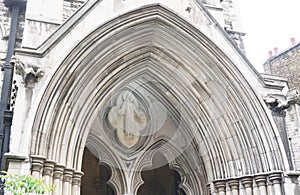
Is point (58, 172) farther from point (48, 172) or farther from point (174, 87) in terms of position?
point (174, 87)

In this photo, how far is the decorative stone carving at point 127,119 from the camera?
8455 millimetres

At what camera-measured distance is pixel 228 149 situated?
301 inches

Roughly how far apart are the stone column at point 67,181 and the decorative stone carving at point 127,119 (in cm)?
220

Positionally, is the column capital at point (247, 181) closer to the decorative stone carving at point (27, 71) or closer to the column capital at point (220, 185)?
the column capital at point (220, 185)

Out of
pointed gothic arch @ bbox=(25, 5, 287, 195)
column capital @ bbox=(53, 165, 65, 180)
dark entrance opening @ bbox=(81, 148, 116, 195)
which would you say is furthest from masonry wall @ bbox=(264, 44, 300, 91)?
column capital @ bbox=(53, 165, 65, 180)

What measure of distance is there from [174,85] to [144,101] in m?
0.92

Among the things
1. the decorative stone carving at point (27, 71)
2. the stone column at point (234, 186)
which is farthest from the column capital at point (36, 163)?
the stone column at point (234, 186)

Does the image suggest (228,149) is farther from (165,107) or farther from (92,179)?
(92,179)

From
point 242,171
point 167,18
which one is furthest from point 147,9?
point 242,171

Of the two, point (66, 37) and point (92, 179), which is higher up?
point (66, 37)

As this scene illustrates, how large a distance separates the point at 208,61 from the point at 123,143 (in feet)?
7.85

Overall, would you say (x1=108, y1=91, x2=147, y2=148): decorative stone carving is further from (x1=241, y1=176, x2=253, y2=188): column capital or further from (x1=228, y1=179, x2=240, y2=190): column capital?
(x1=241, y1=176, x2=253, y2=188): column capital

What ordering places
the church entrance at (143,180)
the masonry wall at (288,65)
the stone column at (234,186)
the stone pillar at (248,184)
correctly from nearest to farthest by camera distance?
the stone pillar at (248,184), the stone column at (234,186), the church entrance at (143,180), the masonry wall at (288,65)

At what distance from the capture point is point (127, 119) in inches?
337
